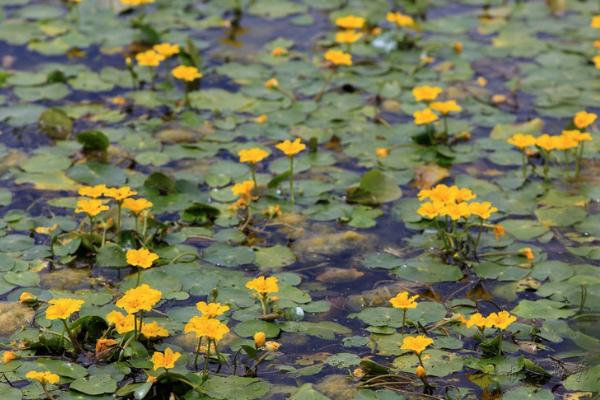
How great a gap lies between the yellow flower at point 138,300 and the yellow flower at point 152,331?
0.43ft

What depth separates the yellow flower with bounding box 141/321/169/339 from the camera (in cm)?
332

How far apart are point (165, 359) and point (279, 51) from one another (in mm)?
2834

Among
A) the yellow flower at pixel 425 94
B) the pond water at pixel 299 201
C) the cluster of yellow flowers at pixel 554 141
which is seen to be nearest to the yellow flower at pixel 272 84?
the pond water at pixel 299 201

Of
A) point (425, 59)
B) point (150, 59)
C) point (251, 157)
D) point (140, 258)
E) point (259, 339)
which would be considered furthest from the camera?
point (425, 59)

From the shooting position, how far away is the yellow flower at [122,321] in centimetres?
325

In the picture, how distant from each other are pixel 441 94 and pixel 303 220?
4.73ft

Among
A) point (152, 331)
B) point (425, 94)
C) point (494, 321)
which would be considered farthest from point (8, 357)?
point (425, 94)

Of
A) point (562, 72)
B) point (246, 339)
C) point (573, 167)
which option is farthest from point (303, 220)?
point (562, 72)

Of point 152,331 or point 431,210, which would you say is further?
point 431,210

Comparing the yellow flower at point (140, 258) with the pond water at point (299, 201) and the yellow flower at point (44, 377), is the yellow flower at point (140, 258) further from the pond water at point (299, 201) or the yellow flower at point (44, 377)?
the yellow flower at point (44, 377)

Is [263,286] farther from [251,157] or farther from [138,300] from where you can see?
[251,157]

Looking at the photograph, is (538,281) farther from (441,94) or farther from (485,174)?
(441,94)

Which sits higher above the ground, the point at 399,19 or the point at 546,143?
the point at 399,19

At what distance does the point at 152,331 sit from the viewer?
10.9 feet
